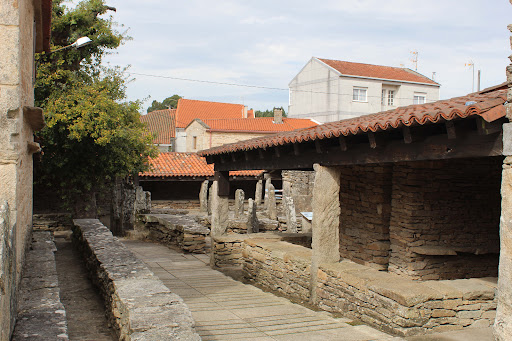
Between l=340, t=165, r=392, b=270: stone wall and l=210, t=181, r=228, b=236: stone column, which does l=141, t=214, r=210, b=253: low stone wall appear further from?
l=340, t=165, r=392, b=270: stone wall

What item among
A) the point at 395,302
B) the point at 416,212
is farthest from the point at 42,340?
the point at 416,212

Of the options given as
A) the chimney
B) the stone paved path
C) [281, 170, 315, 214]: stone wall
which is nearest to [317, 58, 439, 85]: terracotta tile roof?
the chimney

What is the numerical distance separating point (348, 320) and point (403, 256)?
6.14 feet

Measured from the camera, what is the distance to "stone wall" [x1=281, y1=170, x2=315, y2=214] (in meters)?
23.6

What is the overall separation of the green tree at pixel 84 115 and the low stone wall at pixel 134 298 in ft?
23.4

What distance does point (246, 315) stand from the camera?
6805mm

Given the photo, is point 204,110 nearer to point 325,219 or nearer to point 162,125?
point 162,125

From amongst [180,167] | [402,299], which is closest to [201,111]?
[180,167]

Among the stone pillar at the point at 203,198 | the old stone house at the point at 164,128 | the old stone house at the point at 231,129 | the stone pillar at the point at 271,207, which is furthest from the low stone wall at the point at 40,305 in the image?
the old stone house at the point at 164,128

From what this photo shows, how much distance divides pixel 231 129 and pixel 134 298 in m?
26.1

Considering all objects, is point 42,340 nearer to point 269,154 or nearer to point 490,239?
point 269,154

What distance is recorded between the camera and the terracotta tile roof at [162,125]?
39.8 meters

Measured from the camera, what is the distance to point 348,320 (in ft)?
21.2

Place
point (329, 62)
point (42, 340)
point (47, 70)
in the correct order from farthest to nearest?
point (329, 62) → point (47, 70) → point (42, 340)
